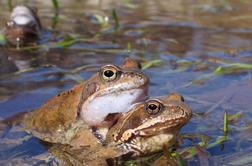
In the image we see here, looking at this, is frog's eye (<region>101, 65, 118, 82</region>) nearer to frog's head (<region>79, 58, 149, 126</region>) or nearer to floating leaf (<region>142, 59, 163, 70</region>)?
frog's head (<region>79, 58, 149, 126</region>)

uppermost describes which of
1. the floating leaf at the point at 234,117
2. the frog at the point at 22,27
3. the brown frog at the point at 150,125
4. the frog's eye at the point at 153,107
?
the frog at the point at 22,27

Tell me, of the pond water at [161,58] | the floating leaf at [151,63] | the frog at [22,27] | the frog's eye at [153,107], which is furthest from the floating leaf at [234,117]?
the frog at [22,27]

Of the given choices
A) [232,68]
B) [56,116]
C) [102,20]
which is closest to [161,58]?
[232,68]

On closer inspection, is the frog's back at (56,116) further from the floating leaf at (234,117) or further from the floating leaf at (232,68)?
the floating leaf at (232,68)

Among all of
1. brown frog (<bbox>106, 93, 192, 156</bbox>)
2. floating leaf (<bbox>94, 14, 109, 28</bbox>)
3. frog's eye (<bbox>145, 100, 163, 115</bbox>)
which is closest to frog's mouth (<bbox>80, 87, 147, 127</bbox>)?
brown frog (<bbox>106, 93, 192, 156</bbox>)

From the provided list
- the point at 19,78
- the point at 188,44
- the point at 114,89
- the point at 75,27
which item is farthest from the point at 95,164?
the point at 75,27

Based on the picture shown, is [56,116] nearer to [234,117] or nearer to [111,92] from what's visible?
[111,92]
